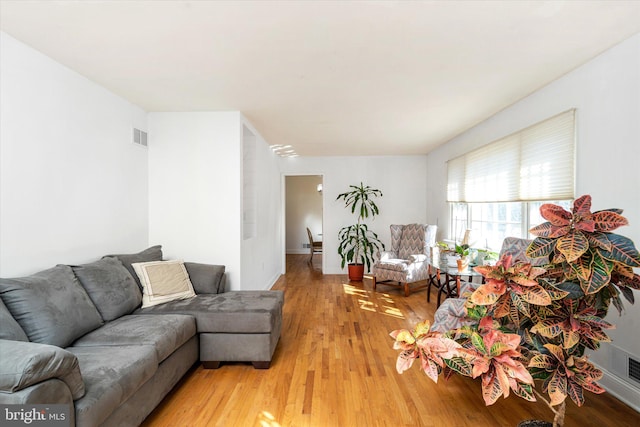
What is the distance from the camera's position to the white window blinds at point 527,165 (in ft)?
9.55

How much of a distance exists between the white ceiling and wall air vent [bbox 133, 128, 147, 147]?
319 millimetres

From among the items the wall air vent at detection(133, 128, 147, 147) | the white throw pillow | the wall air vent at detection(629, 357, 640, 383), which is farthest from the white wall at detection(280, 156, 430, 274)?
the wall air vent at detection(629, 357, 640, 383)

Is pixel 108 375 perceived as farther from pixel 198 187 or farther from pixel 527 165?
pixel 527 165

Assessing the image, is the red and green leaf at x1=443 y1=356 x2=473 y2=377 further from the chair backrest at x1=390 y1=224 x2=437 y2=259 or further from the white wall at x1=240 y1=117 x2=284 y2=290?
the chair backrest at x1=390 y1=224 x2=437 y2=259

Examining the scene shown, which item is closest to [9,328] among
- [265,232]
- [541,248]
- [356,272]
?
[541,248]

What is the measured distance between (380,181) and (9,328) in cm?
609

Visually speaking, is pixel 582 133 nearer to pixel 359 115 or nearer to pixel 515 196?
pixel 515 196

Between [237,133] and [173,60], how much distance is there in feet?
4.51

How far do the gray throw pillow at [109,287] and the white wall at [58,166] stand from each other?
11.4 inches

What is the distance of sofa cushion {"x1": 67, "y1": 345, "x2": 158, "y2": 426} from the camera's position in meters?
1.57

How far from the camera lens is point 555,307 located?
157 cm

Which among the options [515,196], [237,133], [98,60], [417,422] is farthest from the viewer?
[237,133]

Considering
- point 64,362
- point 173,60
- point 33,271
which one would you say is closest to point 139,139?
point 173,60

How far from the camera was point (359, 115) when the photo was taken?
4055mm
